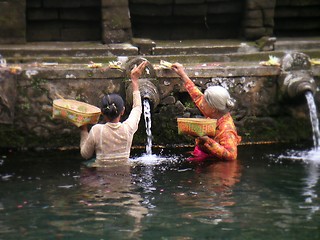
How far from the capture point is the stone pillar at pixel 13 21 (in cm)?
983

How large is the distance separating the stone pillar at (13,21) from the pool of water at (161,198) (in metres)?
1.96

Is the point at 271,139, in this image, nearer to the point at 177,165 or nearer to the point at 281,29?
the point at 177,165

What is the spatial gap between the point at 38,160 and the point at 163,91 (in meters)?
1.73

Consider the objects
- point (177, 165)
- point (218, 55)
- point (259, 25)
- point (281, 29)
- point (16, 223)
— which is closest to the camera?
point (16, 223)

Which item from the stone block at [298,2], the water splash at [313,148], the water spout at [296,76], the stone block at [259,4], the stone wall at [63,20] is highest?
the stone block at [298,2]

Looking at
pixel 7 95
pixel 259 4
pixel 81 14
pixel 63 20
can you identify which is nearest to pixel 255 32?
pixel 259 4

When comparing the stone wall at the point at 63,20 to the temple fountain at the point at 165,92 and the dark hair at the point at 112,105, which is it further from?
the dark hair at the point at 112,105

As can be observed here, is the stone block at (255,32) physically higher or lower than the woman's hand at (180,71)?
higher

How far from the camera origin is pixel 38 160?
27.9 feet

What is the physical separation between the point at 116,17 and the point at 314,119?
2.96 metres

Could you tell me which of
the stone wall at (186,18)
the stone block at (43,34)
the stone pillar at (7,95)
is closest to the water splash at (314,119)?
the stone wall at (186,18)

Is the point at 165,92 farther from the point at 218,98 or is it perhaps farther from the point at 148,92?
the point at 218,98

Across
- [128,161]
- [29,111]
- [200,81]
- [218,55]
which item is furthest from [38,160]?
[218,55]

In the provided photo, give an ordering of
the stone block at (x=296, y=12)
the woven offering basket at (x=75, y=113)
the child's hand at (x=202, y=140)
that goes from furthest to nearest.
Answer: the stone block at (x=296, y=12) < the child's hand at (x=202, y=140) < the woven offering basket at (x=75, y=113)
